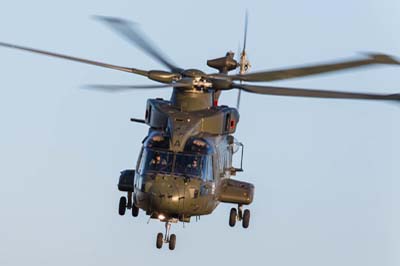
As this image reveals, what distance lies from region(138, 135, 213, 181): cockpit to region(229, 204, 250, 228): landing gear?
299 cm

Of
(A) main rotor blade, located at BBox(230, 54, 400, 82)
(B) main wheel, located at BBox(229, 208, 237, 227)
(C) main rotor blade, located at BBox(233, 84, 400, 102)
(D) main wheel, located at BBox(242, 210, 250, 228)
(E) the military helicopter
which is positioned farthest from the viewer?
(D) main wheel, located at BBox(242, 210, 250, 228)

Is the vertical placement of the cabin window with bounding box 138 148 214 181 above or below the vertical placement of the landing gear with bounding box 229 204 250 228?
above

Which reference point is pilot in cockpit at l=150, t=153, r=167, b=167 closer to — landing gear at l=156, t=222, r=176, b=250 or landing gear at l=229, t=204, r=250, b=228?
landing gear at l=156, t=222, r=176, b=250

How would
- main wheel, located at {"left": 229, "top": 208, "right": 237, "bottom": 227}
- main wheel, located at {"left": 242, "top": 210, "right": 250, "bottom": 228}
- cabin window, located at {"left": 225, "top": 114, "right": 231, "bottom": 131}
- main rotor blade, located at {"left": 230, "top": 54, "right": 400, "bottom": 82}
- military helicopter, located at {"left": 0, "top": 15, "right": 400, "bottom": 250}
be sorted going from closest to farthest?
main rotor blade, located at {"left": 230, "top": 54, "right": 400, "bottom": 82} < military helicopter, located at {"left": 0, "top": 15, "right": 400, "bottom": 250} < cabin window, located at {"left": 225, "top": 114, "right": 231, "bottom": 131} < main wheel, located at {"left": 229, "top": 208, "right": 237, "bottom": 227} < main wheel, located at {"left": 242, "top": 210, "right": 250, "bottom": 228}

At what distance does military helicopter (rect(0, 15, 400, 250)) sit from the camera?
30.2 m

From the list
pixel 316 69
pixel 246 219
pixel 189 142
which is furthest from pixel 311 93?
pixel 246 219

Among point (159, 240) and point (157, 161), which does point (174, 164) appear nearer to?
point (157, 161)

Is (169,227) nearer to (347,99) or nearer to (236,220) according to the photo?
(236,220)

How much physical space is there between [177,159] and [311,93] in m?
3.94

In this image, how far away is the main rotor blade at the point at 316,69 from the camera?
27.0 m

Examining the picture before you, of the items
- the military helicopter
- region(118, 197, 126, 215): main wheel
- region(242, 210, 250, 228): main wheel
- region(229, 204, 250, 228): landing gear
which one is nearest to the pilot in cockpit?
the military helicopter

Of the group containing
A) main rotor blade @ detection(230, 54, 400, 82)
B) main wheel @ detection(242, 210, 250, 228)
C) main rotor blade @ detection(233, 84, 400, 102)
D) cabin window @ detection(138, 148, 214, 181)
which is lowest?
main wheel @ detection(242, 210, 250, 228)

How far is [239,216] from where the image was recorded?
115 ft

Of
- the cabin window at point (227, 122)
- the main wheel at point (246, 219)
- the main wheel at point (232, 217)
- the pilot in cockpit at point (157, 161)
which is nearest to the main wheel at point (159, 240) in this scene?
the pilot in cockpit at point (157, 161)
